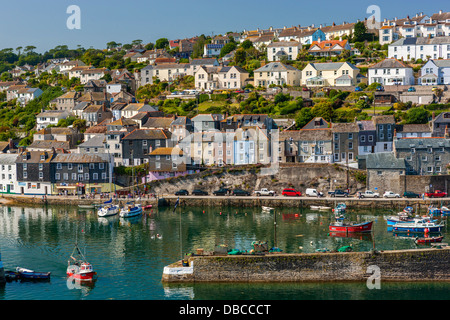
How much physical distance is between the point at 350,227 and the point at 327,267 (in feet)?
35.8

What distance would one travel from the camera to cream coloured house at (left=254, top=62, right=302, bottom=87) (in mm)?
76062

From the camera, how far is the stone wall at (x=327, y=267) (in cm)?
2884

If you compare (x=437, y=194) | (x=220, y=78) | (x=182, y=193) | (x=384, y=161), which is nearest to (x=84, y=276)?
(x=182, y=193)

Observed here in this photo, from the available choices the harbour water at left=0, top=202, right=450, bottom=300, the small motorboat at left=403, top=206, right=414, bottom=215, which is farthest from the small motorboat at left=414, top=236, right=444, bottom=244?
the small motorboat at left=403, top=206, right=414, bottom=215

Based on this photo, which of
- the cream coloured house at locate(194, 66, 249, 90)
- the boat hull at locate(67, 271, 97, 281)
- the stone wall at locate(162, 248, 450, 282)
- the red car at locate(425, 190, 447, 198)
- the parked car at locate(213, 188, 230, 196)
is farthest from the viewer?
→ the cream coloured house at locate(194, 66, 249, 90)

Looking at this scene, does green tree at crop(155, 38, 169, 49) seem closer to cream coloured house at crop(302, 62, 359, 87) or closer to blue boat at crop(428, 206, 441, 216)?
cream coloured house at crop(302, 62, 359, 87)

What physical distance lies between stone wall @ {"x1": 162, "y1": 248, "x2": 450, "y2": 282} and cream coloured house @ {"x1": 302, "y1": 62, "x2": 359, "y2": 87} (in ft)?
151

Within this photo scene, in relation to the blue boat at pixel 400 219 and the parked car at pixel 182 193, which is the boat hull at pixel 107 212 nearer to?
the parked car at pixel 182 193

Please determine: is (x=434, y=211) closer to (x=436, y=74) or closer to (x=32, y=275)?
(x=32, y=275)

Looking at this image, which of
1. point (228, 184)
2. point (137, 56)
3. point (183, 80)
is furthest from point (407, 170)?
point (137, 56)

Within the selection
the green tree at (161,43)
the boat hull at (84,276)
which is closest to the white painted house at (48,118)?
the green tree at (161,43)

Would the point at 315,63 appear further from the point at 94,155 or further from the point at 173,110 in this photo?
the point at 94,155

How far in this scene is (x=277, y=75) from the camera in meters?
76.4
